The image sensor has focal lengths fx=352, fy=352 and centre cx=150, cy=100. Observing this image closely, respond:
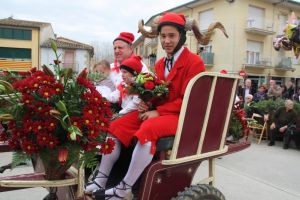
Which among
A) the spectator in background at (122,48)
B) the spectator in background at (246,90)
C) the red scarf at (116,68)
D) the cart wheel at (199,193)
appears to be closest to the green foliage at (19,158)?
the cart wheel at (199,193)

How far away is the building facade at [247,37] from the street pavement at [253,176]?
637 inches

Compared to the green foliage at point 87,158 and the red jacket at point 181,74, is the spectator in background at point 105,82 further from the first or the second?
the green foliage at point 87,158

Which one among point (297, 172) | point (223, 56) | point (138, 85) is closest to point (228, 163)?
point (297, 172)

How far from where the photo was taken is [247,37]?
942 inches

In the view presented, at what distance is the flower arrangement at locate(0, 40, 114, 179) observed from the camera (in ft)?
A: 5.84

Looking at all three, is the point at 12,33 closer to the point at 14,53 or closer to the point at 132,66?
the point at 14,53

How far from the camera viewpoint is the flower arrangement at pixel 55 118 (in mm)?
1780

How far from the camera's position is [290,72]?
26531mm

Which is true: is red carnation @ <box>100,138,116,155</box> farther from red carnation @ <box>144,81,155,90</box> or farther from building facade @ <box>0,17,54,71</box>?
building facade @ <box>0,17,54,71</box>

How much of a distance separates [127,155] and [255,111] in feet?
23.6

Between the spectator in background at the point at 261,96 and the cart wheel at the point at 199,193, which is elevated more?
the spectator in background at the point at 261,96

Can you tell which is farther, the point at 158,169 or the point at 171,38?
the point at 171,38

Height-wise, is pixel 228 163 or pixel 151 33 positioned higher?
pixel 151 33

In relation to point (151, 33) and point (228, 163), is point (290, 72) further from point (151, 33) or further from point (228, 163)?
point (151, 33)
